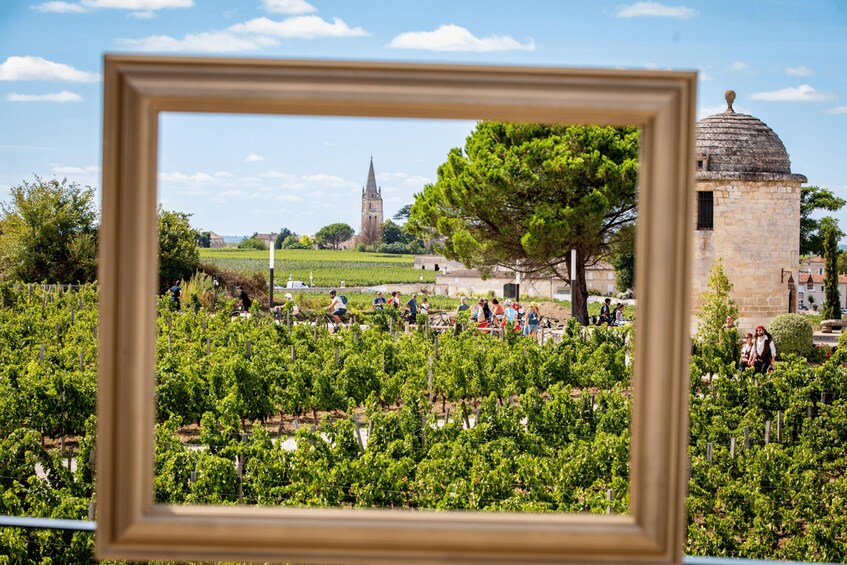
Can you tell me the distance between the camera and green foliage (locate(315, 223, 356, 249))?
87.5m

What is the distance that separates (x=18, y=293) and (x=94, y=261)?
5688mm

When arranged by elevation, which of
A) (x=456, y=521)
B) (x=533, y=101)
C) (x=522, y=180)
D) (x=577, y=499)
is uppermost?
(x=522, y=180)

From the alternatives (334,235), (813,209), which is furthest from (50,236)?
(334,235)

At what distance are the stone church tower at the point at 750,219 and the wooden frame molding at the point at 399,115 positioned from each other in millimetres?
17205

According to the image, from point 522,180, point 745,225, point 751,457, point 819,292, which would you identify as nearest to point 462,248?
point 522,180

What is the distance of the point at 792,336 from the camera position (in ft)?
53.6

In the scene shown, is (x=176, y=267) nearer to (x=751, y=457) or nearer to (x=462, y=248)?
(x=462, y=248)

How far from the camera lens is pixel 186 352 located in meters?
11.9

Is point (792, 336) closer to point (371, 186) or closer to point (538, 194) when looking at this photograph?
point (538, 194)

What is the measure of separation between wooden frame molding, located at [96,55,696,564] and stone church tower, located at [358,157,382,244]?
88.9 metres

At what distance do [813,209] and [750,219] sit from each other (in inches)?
954

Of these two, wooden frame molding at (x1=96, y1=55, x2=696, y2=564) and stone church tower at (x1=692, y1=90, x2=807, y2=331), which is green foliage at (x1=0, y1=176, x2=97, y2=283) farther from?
wooden frame molding at (x1=96, y1=55, x2=696, y2=564)

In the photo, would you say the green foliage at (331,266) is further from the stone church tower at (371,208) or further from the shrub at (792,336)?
the shrub at (792,336)

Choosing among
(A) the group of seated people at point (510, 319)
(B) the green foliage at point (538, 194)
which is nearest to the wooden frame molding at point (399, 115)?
(A) the group of seated people at point (510, 319)
